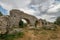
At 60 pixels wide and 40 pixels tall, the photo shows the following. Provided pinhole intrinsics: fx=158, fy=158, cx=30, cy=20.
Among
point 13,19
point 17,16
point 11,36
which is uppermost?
point 17,16

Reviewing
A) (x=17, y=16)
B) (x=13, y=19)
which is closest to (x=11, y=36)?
(x=13, y=19)

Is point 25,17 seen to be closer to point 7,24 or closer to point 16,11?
point 16,11

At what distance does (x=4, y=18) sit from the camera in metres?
16.3

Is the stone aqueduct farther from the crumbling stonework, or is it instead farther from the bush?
the bush

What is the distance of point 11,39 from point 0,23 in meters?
3.06

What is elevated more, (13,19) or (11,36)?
(13,19)

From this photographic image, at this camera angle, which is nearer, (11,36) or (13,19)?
(11,36)

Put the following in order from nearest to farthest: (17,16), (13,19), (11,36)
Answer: (11,36) → (13,19) → (17,16)

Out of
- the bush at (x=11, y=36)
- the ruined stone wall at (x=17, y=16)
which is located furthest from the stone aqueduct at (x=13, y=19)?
the bush at (x=11, y=36)

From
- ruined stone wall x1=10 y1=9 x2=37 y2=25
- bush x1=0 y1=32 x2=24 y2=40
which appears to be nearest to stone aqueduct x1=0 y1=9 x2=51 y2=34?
ruined stone wall x1=10 y1=9 x2=37 y2=25

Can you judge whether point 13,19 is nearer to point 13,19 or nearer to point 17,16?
point 13,19

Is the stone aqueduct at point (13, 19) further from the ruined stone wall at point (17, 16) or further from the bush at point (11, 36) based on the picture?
the bush at point (11, 36)

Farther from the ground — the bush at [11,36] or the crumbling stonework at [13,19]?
the crumbling stonework at [13,19]

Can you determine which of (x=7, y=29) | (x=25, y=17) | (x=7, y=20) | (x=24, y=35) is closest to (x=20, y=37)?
(x=24, y=35)
